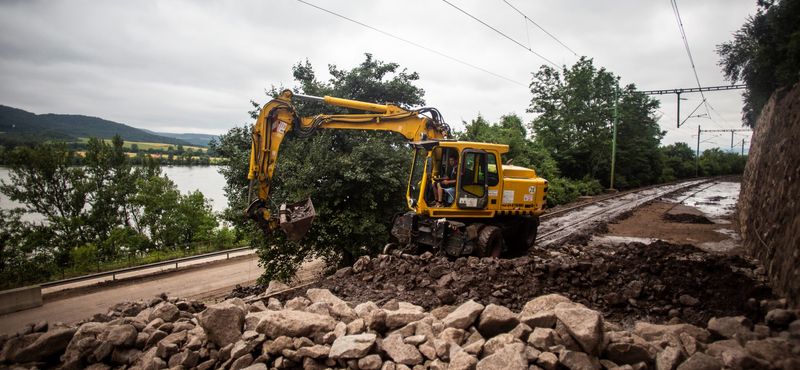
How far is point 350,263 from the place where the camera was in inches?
468

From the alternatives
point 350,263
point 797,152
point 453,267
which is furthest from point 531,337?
point 350,263

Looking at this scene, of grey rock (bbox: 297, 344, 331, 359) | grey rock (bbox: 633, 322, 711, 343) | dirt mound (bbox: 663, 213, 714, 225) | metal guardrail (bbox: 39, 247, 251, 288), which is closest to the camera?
grey rock (bbox: 633, 322, 711, 343)

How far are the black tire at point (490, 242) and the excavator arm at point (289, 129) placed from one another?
2.85 metres

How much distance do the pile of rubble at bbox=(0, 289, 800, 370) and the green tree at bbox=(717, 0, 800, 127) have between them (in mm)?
11876

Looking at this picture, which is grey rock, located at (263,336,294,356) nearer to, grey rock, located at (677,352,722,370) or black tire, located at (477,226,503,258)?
grey rock, located at (677,352,722,370)

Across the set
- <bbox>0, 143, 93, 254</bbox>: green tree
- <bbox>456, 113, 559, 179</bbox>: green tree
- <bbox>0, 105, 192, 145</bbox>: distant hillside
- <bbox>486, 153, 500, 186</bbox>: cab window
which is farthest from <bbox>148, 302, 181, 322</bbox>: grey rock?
<bbox>0, 143, 93, 254</bbox>: green tree

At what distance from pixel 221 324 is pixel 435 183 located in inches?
208

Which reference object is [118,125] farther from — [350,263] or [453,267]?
[453,267]

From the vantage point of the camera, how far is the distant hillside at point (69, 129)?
47.1 ft

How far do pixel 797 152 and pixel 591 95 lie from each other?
27.4 metres

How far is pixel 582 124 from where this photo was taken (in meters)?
30.7

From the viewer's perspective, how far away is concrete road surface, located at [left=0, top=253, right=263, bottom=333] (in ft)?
38.1

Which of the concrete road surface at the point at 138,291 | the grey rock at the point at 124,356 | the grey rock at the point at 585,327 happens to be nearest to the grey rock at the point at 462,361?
the grey rock at the point at 585,327

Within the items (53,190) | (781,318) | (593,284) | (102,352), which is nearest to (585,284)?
(593,284)
